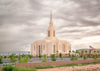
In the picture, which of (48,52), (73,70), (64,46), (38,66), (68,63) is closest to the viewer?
(73,70)

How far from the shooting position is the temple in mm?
55719

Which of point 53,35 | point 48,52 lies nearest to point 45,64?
point 48,52

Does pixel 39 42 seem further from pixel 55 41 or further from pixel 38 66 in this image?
pixel 38 66

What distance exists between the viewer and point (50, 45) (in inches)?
2197

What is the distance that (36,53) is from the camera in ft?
Result: 192

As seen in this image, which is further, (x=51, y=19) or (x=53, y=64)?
(x=51, y=19)

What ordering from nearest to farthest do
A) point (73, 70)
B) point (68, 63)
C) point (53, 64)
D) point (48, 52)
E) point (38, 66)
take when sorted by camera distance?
point (73, 70)
point (38, 66)
point (53, 64)
point (68, 63)
point (48, 52)

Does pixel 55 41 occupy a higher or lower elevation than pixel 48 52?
higher

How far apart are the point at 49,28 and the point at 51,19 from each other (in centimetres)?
458

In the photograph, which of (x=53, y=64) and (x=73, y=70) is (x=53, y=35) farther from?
(x=73, y=70)

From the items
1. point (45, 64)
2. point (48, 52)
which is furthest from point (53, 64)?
point (48, 52)

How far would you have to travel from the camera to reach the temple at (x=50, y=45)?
5572 cm

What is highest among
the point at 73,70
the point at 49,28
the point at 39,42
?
the point at 49,28

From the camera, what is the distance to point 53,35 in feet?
199
